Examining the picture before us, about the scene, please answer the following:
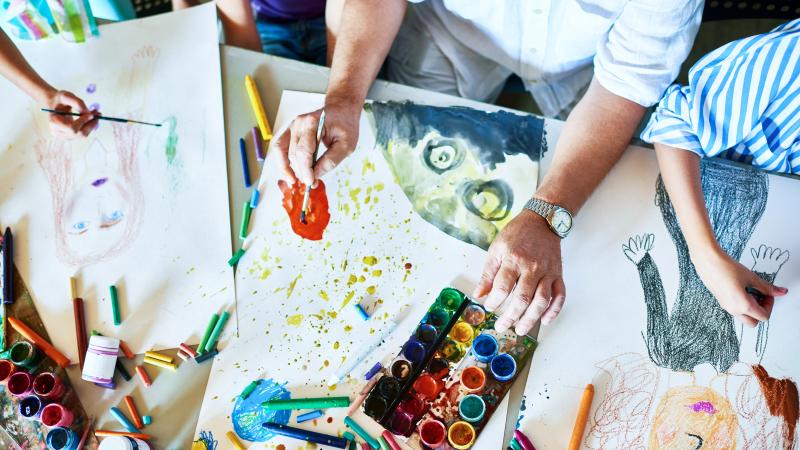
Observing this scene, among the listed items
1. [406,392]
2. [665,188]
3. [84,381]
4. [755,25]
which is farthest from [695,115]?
[84,381]

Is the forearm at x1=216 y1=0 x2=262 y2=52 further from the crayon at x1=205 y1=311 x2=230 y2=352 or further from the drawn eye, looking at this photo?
the crayon at x1=205 y1=311 x2=230 y2=352

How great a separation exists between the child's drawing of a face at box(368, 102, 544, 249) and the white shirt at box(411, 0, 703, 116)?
17 cm

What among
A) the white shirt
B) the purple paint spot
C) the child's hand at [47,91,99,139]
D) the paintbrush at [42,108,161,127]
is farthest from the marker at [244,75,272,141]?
the purple paint spot

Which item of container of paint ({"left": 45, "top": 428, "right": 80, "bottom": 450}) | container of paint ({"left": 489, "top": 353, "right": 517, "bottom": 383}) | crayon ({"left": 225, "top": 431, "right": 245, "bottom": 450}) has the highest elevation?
container of paint ({"left": 489, "top": 353, "right": 517, "bottom": 383})

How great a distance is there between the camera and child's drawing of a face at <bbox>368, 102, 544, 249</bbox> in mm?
956

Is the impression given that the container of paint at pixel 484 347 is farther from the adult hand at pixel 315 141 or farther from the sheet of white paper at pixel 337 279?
the adult hand at pixel 315 141

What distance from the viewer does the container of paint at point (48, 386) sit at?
869 millimetres

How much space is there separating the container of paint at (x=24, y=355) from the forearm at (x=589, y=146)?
2.72 ft

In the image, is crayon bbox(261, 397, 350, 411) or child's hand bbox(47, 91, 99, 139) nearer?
crayon bbox(261, 397, 350, 411)

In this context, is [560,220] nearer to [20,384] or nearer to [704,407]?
[704,407]

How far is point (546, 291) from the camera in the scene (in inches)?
33.8

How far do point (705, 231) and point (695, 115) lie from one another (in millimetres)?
178

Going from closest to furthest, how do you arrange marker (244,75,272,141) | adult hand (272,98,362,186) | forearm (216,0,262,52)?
adult hand (272,98,362,186)
marker (244,75,272,141)
forearm (216,0,262,52)

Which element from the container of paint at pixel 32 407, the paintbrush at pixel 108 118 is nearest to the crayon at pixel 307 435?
the container of paint at pixel 32 407
